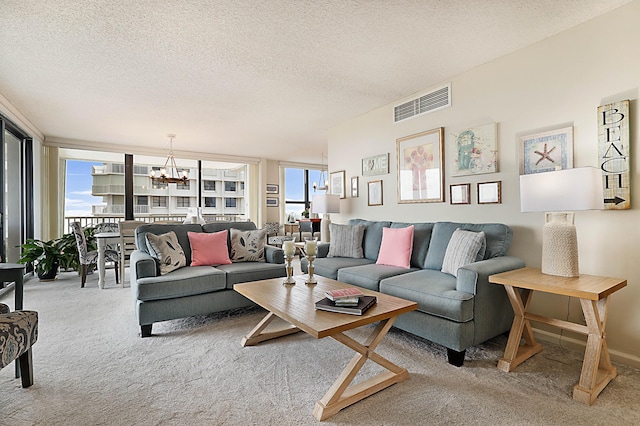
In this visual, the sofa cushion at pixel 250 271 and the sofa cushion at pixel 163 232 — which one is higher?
the sofa cushion at pixel 163 232

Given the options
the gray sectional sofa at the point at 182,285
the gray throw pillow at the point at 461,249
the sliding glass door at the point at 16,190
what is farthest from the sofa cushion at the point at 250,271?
the sliding glass door at the point at 16,190

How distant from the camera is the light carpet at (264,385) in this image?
5.17 feet

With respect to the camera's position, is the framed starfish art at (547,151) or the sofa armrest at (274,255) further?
the sofa armrest at (274,255)

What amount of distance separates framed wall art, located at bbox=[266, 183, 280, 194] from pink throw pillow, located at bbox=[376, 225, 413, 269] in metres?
5.08

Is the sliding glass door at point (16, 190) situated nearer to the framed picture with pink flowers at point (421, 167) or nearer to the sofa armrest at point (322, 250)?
the sofa armrest at point (322, 250)

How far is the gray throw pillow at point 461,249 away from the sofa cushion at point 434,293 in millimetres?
92

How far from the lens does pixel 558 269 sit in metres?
2.13

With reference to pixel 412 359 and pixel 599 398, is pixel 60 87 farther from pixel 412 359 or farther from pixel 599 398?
pixel 599 398

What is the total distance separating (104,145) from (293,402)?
6.45 m

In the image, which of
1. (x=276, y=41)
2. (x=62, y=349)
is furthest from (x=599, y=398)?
(x=62, y=349)

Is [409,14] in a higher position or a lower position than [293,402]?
higher

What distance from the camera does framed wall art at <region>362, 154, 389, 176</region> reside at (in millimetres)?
4184

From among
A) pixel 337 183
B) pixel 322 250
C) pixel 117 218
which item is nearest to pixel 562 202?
pixel 322 250

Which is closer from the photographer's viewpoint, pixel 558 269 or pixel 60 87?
pixel 558 269
